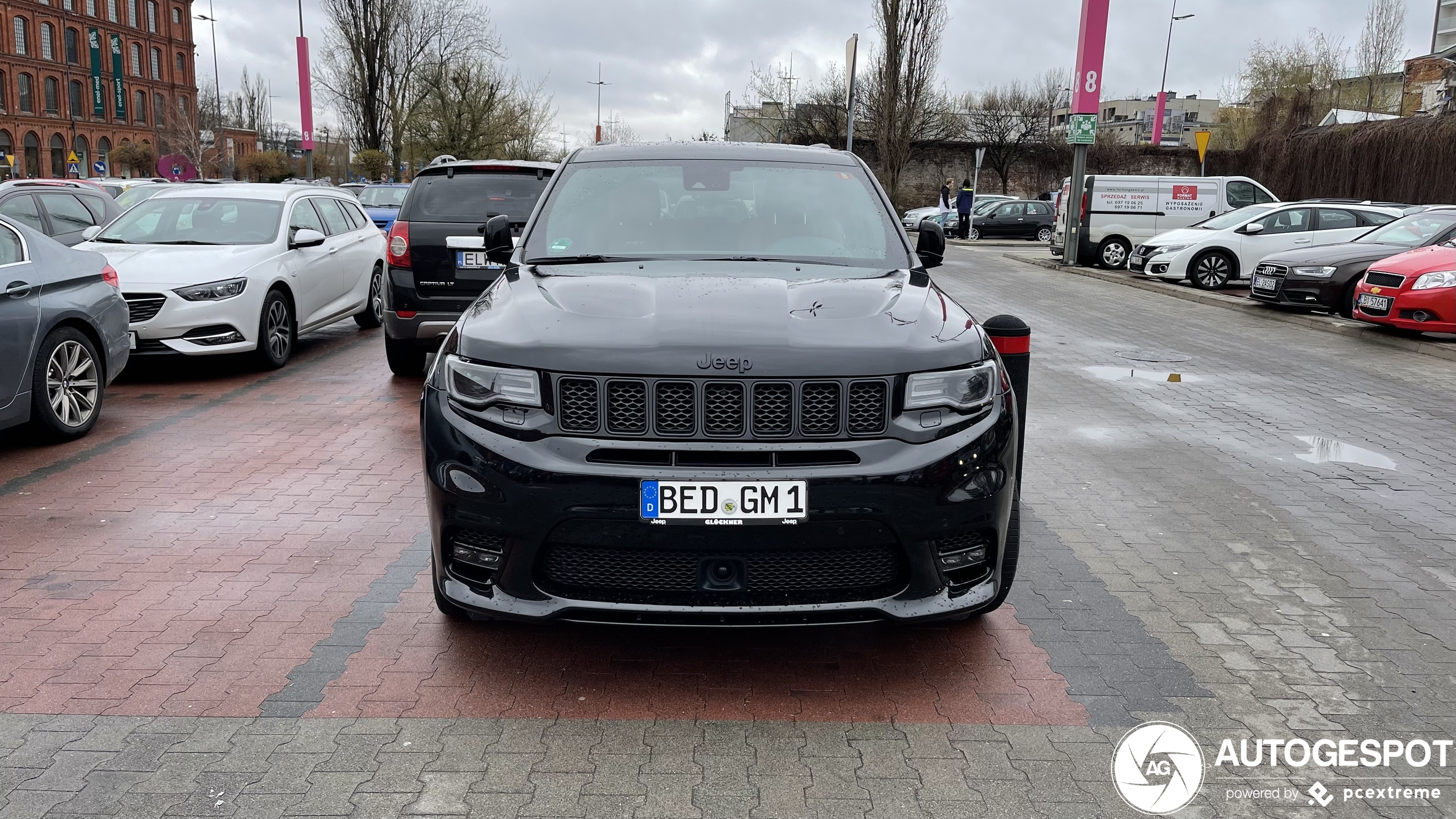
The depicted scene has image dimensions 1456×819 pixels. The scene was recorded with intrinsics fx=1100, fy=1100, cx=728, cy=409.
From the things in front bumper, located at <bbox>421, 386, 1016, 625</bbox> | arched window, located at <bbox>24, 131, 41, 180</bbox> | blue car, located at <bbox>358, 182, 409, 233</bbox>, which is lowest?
front bumper, located at <bbox>421, 386, 1016, 625</bbox>

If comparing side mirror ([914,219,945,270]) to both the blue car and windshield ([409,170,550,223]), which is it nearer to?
windshield ([409,170,550,223])

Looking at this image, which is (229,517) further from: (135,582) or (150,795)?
(150,795)

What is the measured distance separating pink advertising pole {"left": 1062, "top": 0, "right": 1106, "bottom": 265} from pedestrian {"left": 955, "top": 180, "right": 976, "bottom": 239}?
12.1 m

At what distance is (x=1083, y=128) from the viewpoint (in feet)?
72.4

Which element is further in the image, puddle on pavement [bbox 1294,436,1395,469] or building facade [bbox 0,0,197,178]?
building facade [bbox 0,0,197,178]

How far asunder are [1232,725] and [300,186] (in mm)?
10218

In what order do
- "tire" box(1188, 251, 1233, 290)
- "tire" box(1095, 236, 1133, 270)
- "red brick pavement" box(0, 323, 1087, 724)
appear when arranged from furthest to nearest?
"tire" box(1095, 236, 1133, 270) < "tire" box(1188, 251, 1233, 290) < "red brick pavement" box(0, 323, 1087, 724)

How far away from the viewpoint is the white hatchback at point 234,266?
8812mm

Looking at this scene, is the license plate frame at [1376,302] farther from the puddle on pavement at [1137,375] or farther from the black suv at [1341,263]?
the puddle on pavement at [1137,375]

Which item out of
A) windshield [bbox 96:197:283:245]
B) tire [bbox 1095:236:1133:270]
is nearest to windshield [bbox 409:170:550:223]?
windshield [bbox 96:197:283:245]

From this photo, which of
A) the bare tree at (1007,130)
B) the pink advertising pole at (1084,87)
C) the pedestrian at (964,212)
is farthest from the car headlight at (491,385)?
the bare tree at (1007,130)

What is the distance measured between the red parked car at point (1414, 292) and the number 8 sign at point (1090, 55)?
10107 mm

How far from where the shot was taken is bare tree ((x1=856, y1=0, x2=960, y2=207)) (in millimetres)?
36250

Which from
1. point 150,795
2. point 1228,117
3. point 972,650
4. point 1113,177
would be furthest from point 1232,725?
point 1228,117
